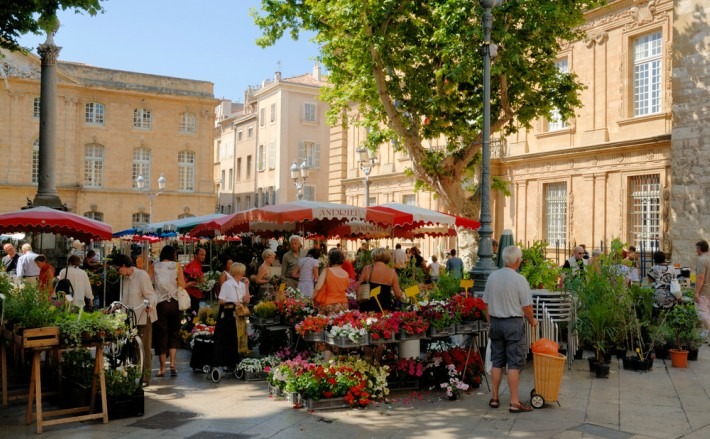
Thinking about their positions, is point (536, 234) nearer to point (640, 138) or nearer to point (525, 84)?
→ point (640, 138)

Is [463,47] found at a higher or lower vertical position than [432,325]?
higher

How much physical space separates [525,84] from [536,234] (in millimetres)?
8997

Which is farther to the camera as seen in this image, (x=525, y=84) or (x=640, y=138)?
(x=640, y=138)

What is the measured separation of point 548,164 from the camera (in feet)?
80.5

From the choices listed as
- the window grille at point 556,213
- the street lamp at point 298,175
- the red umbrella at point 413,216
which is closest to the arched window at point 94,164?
the street lamp at point 298,175

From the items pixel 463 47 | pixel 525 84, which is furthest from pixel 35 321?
pixel 525 84

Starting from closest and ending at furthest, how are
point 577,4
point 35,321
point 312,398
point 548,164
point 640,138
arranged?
point 35,321 → point 312,398 → point 577,4 → point 640,138 → point 548,164

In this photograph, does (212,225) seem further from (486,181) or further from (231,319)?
(486,181)

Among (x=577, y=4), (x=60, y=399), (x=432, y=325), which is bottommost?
(x=60, y=399)

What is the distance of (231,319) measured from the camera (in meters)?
9.36

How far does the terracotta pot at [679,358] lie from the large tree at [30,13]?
388 inches

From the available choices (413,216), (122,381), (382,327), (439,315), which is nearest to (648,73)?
(413,216)

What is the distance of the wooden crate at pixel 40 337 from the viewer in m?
6.34

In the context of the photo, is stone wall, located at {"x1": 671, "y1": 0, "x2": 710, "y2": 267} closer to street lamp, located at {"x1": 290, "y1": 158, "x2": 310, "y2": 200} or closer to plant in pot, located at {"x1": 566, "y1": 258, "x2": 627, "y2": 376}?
plant in pot, located at {"x1": 566, "y1": 258, "x2": 627, "y2": 376}
